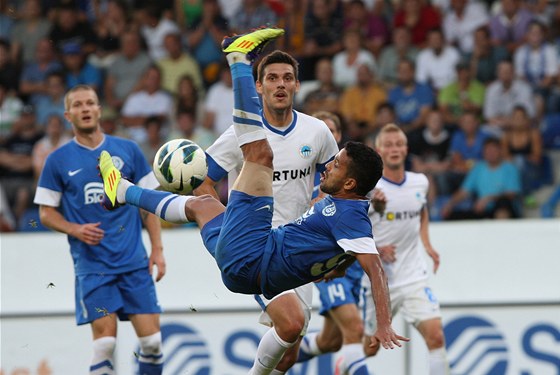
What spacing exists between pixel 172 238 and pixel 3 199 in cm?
388

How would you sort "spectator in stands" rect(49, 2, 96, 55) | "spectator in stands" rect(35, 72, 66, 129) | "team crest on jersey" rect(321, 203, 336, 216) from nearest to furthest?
"team crest on jersey" rect(321, 203, 336, 216) → "spectator in stands" rect(35, 72, 66, 129) → "spectator in stands" rect(49, 2, 96, 55)

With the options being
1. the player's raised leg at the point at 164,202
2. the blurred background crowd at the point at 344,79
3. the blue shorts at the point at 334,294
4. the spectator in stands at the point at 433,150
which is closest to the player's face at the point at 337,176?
the player's raised leg at the point at 164,202

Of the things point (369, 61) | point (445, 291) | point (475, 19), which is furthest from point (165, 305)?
point (475, 19)

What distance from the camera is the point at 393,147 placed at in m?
9.96

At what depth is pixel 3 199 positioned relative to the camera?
14.6m

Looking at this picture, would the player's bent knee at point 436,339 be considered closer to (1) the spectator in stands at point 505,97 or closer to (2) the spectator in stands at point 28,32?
(1) the spectator in stands at point 505,97

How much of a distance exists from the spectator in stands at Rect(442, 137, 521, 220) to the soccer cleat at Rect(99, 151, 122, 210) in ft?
20.8

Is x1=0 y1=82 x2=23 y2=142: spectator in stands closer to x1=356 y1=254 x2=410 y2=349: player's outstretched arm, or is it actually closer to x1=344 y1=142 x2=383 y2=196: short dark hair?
x1=344 y1=142 x2=383 y2=196: short dark hair

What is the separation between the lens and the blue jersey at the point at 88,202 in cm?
922

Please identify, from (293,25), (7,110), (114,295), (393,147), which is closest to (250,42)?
(114,295)

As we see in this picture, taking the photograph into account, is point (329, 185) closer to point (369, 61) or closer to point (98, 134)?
point (98, 134)

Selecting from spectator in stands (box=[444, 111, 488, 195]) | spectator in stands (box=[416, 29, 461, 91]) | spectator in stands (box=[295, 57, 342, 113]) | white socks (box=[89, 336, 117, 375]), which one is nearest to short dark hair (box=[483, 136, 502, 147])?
spectator in stands (box=[444, 111, 488, 195])

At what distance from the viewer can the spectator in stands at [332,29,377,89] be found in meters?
15.4

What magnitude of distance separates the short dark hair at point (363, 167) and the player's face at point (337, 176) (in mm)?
39
